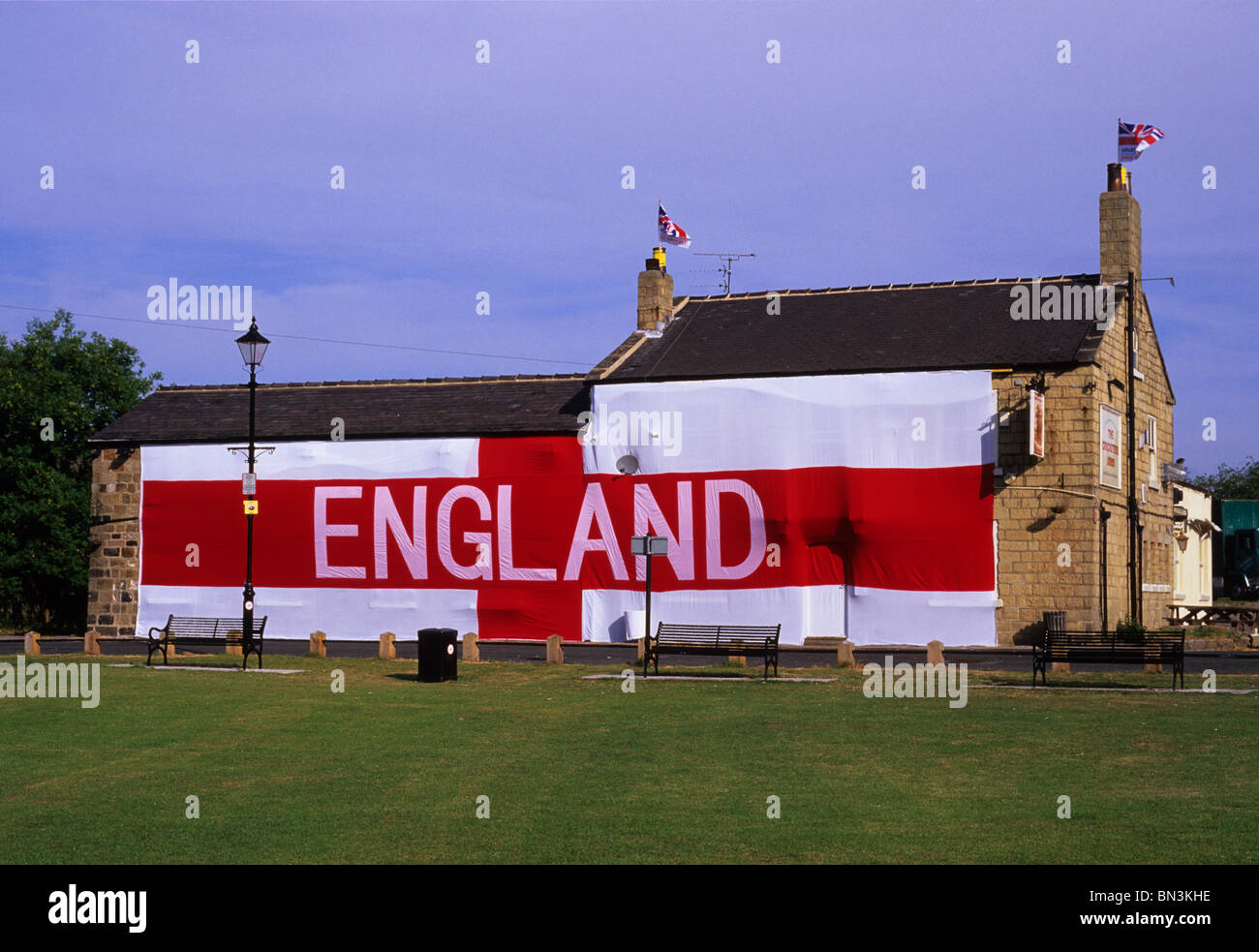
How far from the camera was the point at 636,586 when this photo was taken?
35.2 m

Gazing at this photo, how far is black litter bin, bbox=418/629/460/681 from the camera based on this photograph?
2317cm

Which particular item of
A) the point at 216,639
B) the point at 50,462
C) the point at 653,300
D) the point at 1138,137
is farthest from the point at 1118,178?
the point at 50,462

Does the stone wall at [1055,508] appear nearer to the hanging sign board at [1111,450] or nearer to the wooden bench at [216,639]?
the hanging sign board at [1111,450]

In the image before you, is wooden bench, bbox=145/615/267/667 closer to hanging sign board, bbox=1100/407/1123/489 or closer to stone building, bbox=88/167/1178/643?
stone building, bbox=88/167/1178/643

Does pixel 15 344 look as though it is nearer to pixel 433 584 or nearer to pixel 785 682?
pixel 433 584

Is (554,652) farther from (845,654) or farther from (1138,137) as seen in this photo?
(1138,137)

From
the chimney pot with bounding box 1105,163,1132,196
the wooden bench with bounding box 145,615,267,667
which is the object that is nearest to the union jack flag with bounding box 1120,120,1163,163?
the chimney pot with bounding box 1105,163,1132,196

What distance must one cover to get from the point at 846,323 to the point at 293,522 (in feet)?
55.1

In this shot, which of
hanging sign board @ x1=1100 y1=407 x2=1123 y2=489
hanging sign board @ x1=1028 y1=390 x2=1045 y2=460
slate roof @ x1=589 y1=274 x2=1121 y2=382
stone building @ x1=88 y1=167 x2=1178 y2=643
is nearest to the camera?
hanging sign board @ x1=1028 y1=390 x2=1045 y2=460

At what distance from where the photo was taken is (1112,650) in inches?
854

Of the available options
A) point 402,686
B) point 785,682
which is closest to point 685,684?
point 785,682

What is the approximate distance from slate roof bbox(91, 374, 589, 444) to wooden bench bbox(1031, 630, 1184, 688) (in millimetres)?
16906

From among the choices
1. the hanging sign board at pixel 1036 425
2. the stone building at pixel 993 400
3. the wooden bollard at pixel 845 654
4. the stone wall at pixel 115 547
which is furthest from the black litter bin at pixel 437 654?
the stone wall at pixel 115 547
